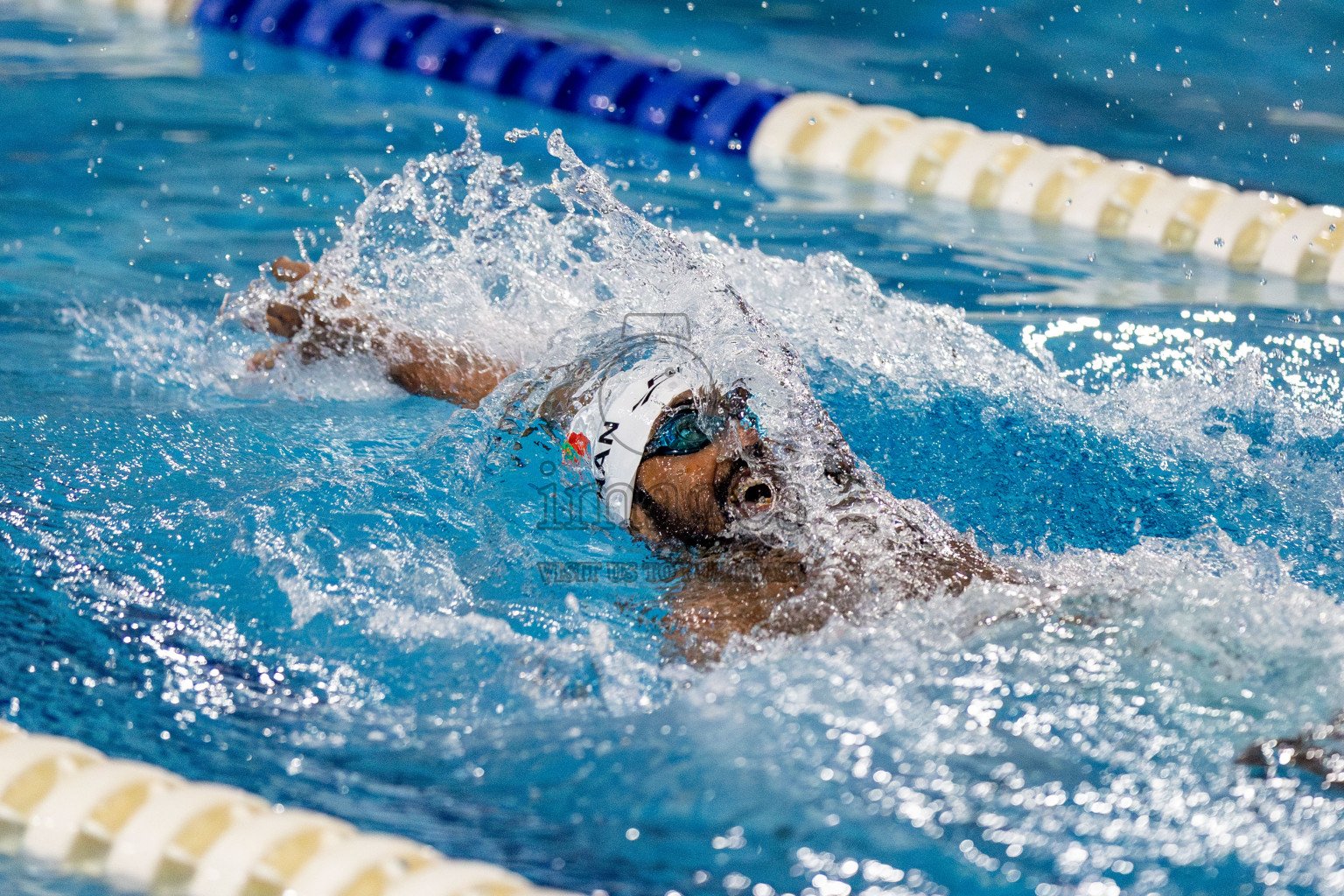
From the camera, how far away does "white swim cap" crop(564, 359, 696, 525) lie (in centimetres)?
235

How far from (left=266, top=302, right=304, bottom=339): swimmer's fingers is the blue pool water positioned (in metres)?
0.14

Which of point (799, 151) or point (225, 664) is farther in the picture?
point (799, 151)

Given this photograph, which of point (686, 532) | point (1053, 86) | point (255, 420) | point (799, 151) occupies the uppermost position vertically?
point (1053, 86)

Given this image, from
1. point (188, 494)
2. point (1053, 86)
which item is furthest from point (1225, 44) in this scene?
point (188, 494)

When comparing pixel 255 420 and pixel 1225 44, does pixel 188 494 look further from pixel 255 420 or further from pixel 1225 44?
pixel 1225 44

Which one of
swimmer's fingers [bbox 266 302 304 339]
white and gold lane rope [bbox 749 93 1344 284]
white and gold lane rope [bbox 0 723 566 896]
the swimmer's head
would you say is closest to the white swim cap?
the swimmer's head

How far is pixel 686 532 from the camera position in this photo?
94.4 inches

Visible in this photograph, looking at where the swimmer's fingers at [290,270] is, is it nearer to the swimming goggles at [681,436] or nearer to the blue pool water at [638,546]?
the blue pool water at [638,546]

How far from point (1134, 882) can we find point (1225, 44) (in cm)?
538

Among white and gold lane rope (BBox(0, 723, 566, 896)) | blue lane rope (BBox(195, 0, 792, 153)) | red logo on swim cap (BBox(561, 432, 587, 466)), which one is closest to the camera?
white and gold lane rope (BBox(0, 723, 566, 896))

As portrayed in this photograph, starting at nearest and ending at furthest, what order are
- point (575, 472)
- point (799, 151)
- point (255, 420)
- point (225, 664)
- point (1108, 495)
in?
point (225, 664) → point (575, 472) → point (1108, 495) → point (255, 420) → point (799, 151)

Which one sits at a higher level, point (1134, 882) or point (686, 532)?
point (686, 532)

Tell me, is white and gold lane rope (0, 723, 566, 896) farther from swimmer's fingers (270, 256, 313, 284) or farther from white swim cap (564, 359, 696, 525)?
swimmer's fingers (270, 256, 313, 284)

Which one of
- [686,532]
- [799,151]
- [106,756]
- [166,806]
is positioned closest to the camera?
[166,806]
